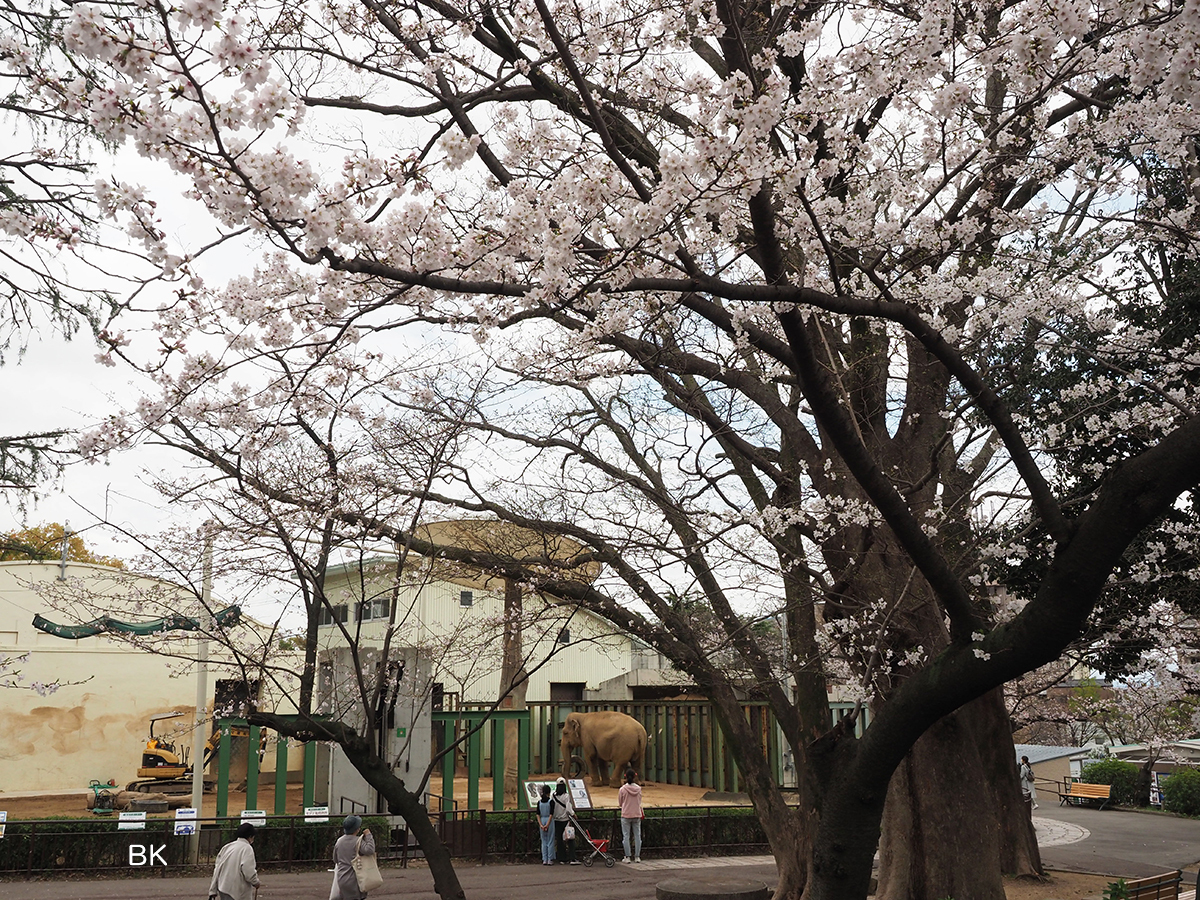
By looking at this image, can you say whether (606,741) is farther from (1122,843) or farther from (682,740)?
(1122,843)

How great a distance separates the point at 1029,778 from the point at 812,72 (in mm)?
21783

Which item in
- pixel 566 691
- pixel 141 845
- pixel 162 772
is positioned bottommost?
pixel 141 845

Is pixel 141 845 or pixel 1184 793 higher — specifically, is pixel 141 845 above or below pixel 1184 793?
above

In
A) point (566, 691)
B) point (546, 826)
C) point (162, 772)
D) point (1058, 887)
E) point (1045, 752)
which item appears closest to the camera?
point (1058, 887)

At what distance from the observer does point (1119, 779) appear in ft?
94.1

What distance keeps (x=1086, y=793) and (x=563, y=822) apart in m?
20.2

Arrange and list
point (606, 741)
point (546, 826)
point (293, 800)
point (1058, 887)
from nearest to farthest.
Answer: point (1058, 887) → point (546, 826) → point (293, 800) → point (606, 741)

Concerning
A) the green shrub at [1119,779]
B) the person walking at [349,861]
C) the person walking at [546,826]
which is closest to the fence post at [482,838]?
the person walking at [546,826]

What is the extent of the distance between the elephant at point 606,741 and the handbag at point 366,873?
15.0 m

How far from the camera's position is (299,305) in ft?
16.7

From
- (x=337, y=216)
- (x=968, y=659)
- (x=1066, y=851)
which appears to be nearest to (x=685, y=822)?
(x=1066, y=851)

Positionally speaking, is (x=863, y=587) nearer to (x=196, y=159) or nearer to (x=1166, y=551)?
(x=1166, y=551)

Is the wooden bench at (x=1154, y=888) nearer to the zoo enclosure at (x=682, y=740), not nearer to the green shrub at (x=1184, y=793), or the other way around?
the zoo enclosure at (x=682, y=740)

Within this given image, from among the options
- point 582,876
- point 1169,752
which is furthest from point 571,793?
point 1169,752
